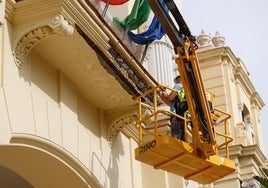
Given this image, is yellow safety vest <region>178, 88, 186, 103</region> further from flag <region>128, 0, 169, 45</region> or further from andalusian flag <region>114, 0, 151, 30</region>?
andalusian flag <region>114, 0, 151, 30</region>

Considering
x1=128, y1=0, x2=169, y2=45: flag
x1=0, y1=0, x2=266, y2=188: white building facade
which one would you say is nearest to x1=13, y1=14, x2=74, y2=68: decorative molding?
x1=0, y1=0, x2=266, y2=188: white building facade

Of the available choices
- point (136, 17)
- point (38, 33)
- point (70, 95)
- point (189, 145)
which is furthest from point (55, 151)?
point (136, 17)

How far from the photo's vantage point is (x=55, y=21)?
12695mm

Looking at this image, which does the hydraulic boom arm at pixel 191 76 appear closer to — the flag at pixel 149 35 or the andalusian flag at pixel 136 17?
the andalusian flag at pixel 136 17

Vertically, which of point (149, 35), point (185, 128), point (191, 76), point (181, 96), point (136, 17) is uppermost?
point (136, 17)

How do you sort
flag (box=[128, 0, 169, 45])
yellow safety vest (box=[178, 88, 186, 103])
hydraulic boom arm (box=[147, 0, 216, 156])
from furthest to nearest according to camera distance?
flag (box=[128, 0, 169, 45])
yellow safety vest (box=[178, 88, 186, 103])
hydraulic boom arm (box=[147, 0, 216, 156])

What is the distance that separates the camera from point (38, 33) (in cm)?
1290

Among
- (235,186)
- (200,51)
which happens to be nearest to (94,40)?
(235,186)

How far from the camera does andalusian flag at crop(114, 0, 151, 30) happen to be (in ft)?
55.0

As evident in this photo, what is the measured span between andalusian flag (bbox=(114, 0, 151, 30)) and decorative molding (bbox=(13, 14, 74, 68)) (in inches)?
149

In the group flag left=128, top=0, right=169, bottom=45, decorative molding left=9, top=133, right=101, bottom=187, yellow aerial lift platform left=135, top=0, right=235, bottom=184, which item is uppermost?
flag left=128, top=0, right=169, bottom=45

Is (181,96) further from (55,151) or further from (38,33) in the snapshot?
(38,33)

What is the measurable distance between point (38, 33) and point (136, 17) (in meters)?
4.33

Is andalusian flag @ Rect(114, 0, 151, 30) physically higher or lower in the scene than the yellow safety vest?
higher
